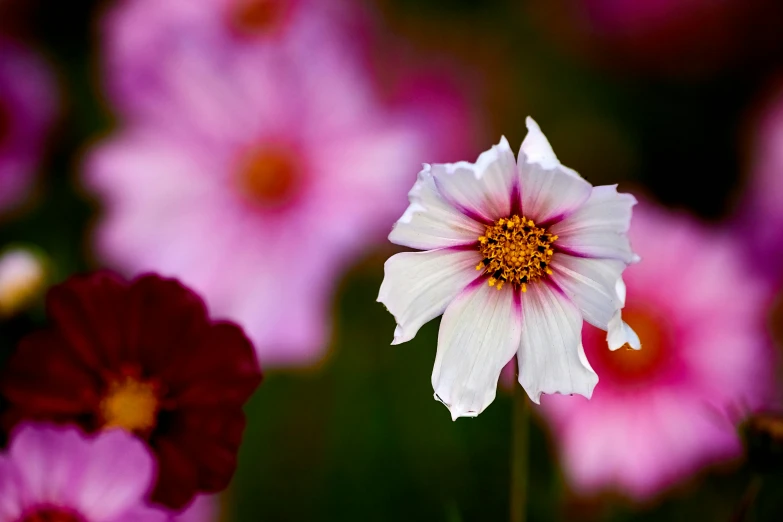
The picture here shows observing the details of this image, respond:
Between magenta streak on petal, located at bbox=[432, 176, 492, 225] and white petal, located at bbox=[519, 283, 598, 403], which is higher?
magenta streak on petal, located at bbox=[432, 176, 492, 225]

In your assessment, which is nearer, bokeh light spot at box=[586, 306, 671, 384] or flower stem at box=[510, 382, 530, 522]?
flower stem at box=[510, 382, 530, 522]

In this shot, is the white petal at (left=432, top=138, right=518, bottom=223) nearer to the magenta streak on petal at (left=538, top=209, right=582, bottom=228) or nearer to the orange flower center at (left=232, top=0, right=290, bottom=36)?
the magenta streak on petal at (left=538, top=209, right=582, bottom=228)

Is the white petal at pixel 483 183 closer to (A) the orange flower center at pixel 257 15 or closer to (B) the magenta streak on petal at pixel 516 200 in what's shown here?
(B) the magenta streak on petal at pixel 516 200

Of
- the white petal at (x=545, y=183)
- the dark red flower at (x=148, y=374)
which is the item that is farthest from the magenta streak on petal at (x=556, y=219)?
the dark red flower at (x=148, y=374)

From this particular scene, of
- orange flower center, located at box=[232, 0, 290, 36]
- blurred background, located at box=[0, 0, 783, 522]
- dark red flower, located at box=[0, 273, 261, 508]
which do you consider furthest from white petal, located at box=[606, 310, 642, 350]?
orange flower center, located at box=[232, 0, 290, 36]

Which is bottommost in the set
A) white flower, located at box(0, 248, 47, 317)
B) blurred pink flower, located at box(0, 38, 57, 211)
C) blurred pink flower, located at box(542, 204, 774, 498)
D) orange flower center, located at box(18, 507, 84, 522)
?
orange flower center, located at box(18, 507, 84, 522)

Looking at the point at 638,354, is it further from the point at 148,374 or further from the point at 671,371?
the point at 148,374

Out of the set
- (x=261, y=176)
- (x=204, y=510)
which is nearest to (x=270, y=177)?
(x=261, y=176)

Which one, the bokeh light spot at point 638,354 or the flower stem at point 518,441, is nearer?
the flower stem at point 518,441
